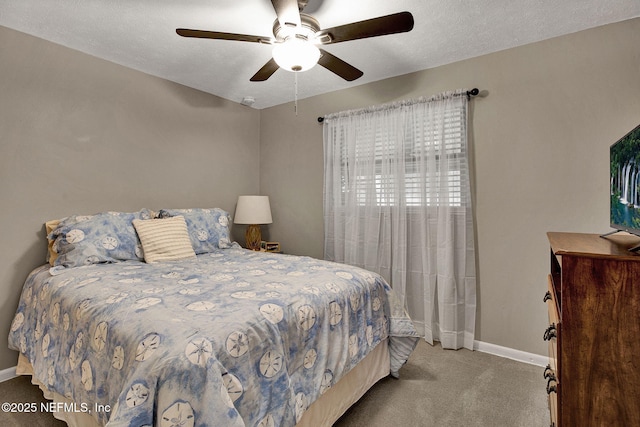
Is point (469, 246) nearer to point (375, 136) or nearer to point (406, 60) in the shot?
point (375, 136)

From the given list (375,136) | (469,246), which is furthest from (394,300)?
(375,136)

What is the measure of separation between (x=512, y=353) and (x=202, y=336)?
246 centimetres

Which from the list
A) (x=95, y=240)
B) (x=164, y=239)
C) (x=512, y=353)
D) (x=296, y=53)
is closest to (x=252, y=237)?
(x=164, y=239)

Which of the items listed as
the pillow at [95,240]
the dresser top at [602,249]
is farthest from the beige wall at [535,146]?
the pillow at [95,240]

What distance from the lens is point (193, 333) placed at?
113cm

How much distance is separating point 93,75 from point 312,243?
2.56 meters

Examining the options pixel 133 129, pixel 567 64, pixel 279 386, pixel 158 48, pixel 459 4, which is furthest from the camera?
pixel 133 129

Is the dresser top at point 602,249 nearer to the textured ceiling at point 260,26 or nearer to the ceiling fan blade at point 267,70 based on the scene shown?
the textured ceiling at point 260,26

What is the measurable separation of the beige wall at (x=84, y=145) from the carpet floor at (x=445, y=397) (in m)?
0.88

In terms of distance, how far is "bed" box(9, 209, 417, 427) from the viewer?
3.35ft

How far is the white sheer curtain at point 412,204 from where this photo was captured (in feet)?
8.73

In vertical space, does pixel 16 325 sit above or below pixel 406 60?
below

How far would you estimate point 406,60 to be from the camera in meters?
2.71

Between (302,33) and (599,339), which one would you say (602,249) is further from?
(302,33)
